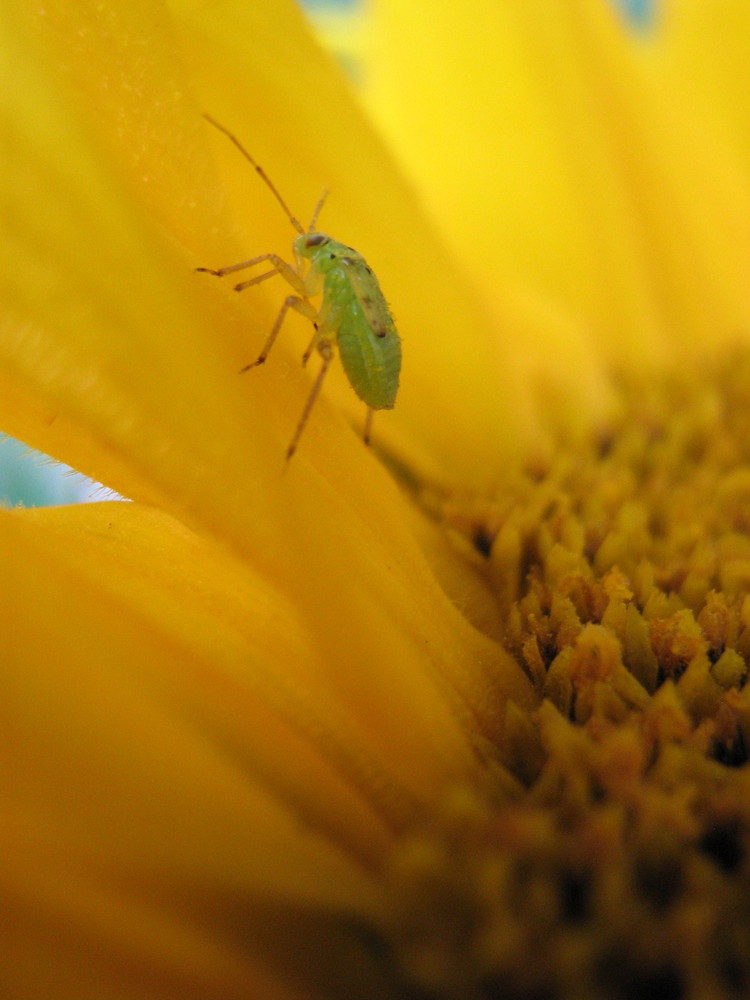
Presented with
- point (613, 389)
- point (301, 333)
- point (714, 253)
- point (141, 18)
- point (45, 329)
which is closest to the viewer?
point (45, 329)

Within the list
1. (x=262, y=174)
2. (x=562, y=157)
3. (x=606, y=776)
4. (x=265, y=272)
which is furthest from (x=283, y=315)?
(x=562, y=157)

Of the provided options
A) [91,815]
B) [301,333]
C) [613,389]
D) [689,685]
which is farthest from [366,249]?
[91,815]

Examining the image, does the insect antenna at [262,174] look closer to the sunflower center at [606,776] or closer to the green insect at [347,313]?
the green insect at [347,313]

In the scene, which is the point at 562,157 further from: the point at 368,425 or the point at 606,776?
the point at 606,776

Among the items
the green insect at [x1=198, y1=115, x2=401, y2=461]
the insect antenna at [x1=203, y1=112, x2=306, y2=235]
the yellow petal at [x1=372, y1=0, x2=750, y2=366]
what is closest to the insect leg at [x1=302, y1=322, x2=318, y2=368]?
the green insect at [x1=198, y1=115, x2=401, y2=461]

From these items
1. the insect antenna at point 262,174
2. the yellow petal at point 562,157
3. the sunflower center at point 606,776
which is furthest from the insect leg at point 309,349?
the yellow petal at point 562,157

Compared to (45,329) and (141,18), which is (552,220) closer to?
(141,18)
